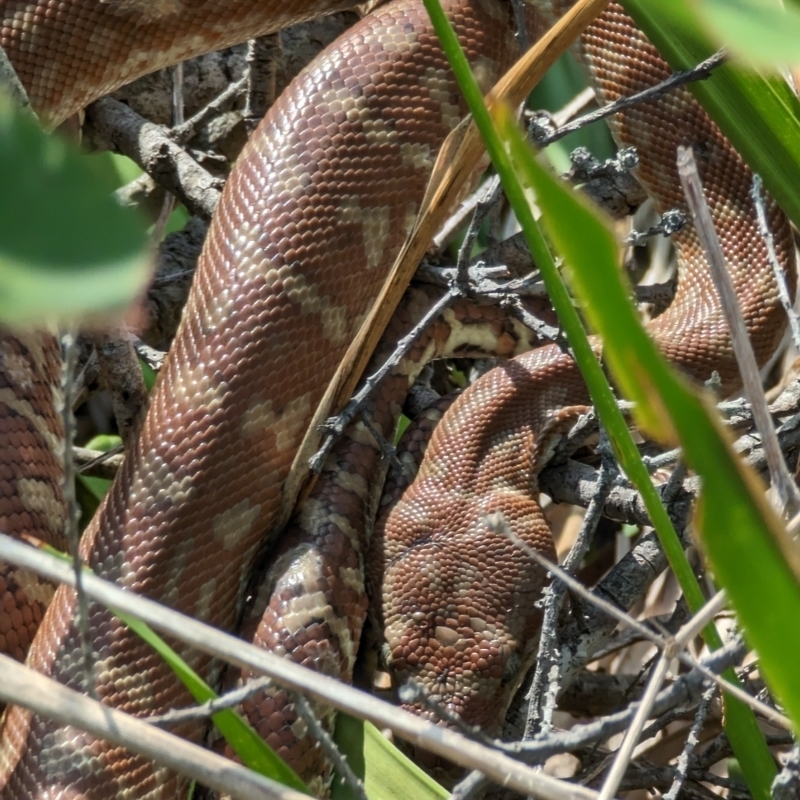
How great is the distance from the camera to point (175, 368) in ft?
6.75

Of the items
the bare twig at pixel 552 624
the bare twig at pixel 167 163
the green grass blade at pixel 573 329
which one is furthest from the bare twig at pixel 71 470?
the bare twig at pixel 167 163

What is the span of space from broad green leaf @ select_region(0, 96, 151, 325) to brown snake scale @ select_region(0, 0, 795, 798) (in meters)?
1.57

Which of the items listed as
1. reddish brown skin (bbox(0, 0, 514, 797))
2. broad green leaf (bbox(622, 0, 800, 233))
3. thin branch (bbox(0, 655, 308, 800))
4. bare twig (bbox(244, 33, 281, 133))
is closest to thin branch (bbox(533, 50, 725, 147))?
broad green leaf (bbox(622, 0, 800, 233))

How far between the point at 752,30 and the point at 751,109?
4.04 feet

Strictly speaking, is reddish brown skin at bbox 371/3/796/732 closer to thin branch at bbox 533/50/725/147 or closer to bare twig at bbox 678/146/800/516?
thin branch at bbox 533/50/725/147

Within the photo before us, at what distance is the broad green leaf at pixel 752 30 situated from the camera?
45 centimetres

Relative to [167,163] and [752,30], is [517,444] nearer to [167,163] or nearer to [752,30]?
[167,163]

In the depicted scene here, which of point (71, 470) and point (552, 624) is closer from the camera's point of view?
point (71, 470)

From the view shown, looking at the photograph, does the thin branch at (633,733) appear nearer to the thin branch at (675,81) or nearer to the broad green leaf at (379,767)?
the broad green leaf at (379,767)

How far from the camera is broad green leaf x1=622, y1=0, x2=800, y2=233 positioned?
1.56 meters

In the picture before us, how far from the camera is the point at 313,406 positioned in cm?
214

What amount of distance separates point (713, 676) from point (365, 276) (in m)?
1.43

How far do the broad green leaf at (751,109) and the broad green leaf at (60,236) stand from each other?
4.39 ft

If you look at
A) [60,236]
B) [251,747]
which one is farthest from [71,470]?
[60,236]
